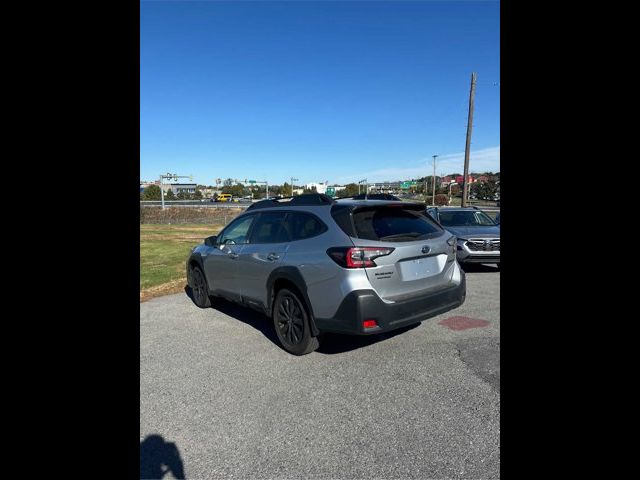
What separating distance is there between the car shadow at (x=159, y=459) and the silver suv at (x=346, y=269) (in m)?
1.72

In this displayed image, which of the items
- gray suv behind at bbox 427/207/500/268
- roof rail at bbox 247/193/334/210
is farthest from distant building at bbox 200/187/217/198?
roof rail at bbox 247/193/334/210

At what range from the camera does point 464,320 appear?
532 centimetres

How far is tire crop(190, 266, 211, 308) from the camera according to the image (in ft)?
20.7

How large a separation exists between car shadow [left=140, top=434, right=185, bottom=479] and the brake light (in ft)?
6.74

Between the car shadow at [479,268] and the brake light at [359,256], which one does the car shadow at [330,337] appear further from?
the car shadow at [479,268]

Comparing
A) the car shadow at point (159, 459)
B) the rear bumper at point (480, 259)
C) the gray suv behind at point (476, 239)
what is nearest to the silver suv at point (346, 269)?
the car shadow at point (159, 459)

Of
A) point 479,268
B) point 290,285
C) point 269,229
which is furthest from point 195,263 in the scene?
point 479,268

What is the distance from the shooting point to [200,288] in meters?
6.41

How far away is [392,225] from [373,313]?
102 cm
